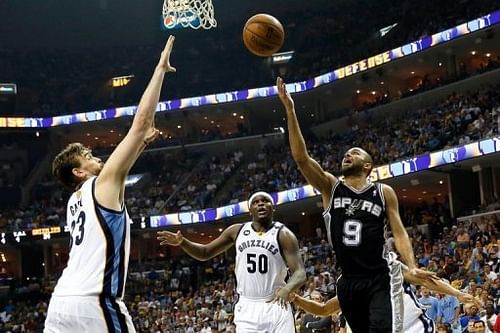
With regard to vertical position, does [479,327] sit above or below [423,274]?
below

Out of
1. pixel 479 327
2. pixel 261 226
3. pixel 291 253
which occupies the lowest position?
pixel 479 327

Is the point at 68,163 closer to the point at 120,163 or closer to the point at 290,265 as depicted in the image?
the point at 120,163

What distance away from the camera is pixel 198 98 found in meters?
37.4

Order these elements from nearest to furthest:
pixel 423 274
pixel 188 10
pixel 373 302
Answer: pixel 423 274, pixel 373 302, pixel 188 10

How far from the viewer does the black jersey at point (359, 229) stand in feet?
20.3

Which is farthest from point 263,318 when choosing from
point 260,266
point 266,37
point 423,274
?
point 266,37

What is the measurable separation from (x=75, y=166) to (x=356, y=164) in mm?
2612

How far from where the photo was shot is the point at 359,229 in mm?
6223

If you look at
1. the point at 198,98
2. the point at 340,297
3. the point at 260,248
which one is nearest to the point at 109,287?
the point at 340,297

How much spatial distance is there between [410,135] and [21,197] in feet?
69.5

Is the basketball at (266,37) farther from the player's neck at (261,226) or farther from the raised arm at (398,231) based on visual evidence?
the raised arm at (398,231)

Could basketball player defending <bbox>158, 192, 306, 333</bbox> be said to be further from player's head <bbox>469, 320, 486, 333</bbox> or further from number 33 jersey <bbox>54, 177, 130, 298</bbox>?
player's head <bbox>469, 320, 486, 333</bbox>

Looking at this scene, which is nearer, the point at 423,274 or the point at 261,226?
the point at 423,274

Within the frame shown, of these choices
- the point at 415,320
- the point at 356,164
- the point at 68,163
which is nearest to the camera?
the point at 68,163
